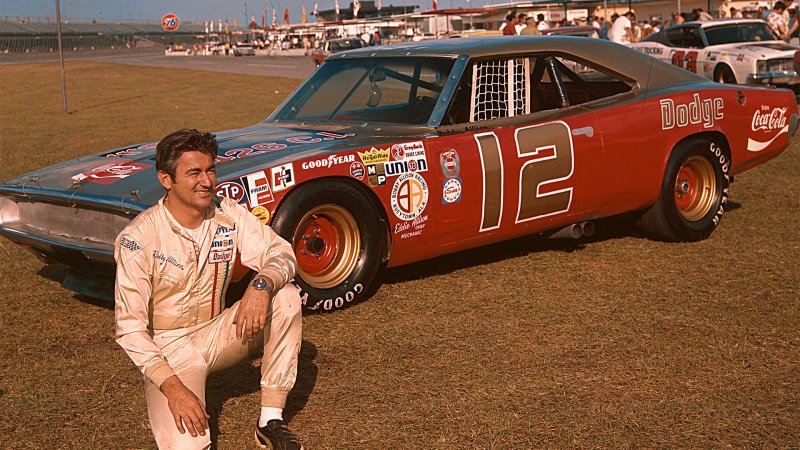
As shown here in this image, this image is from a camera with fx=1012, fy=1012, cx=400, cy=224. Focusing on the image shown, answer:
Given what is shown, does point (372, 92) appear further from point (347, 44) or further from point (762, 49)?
point (347, 44)

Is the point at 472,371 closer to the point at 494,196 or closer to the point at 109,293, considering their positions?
the point at 494,196

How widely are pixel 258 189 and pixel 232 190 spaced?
0.15 m

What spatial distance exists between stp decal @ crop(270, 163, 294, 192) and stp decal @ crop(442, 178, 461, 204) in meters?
0.96

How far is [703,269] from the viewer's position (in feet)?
21.1

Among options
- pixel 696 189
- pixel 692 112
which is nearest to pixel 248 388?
pixel 692 112

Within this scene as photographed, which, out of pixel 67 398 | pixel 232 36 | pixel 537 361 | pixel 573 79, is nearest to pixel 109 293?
pixel 67 398

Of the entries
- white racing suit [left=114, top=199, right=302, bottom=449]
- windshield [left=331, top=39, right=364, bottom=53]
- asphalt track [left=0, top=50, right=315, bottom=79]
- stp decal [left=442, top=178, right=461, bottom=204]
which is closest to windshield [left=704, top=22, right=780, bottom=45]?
stp decal [left=442, top=178, right=461, bottom=204]

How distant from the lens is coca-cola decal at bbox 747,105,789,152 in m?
7.47

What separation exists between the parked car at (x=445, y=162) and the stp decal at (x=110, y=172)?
17mm

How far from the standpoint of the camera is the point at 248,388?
14.8 ft

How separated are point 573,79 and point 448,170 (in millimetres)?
1387

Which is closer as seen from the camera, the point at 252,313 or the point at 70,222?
the point at 252,313

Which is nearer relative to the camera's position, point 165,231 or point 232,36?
point 165,231

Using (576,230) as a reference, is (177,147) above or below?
above
